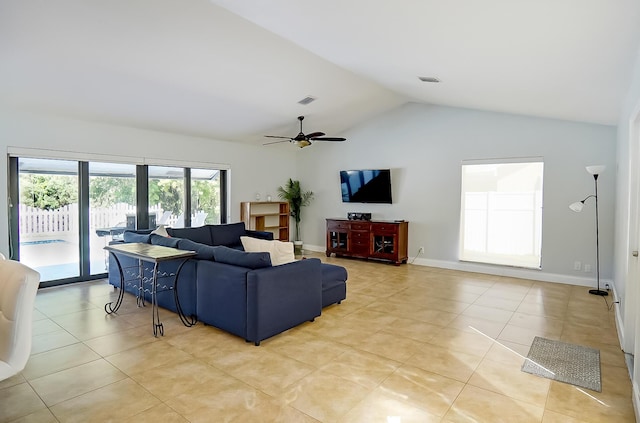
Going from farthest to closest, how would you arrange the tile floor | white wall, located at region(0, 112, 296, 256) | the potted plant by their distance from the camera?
the potted plant
white wall, located at region(0, 112, 296, 256)
the tile floor

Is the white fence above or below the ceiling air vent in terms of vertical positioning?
below

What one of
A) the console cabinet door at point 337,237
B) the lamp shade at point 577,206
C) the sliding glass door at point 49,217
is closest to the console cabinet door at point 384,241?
the console cabinet door at point 337,237

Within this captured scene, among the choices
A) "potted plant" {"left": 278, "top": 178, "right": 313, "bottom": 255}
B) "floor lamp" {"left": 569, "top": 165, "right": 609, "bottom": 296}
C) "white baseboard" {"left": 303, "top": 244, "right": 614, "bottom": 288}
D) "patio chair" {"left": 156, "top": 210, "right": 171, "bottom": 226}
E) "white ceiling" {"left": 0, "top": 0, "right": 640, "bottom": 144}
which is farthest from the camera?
"potted plant" {"left": 278, "top": 178, "right": 313, "bottom": 255}

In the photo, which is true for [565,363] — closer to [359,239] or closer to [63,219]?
[359,239]

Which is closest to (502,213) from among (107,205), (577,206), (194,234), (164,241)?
(577,206)

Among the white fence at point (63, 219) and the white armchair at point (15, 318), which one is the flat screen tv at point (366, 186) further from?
the white armchair at point (15, 318)

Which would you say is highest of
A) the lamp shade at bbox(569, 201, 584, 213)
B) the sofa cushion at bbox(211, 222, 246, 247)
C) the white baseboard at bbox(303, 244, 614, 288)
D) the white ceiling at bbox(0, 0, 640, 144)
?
the white ceiling at bbox(0, 0, 640, 144)

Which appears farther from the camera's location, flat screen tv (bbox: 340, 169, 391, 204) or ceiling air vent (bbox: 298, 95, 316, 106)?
flat screen tv (bbox: 340, 169, 391, 204)

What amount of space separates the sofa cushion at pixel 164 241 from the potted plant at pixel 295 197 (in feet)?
14.6

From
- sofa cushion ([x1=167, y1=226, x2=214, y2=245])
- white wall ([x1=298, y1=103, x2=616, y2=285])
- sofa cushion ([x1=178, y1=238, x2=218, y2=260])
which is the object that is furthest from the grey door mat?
Result: sofa cushion ([x1=167, y1=226, x2=214, y2=245])

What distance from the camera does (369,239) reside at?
7.53 m

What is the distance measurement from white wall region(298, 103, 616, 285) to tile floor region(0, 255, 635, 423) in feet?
4.86

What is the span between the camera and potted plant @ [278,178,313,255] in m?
8.98

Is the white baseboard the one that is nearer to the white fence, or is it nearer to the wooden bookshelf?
the wooden bookshelf
